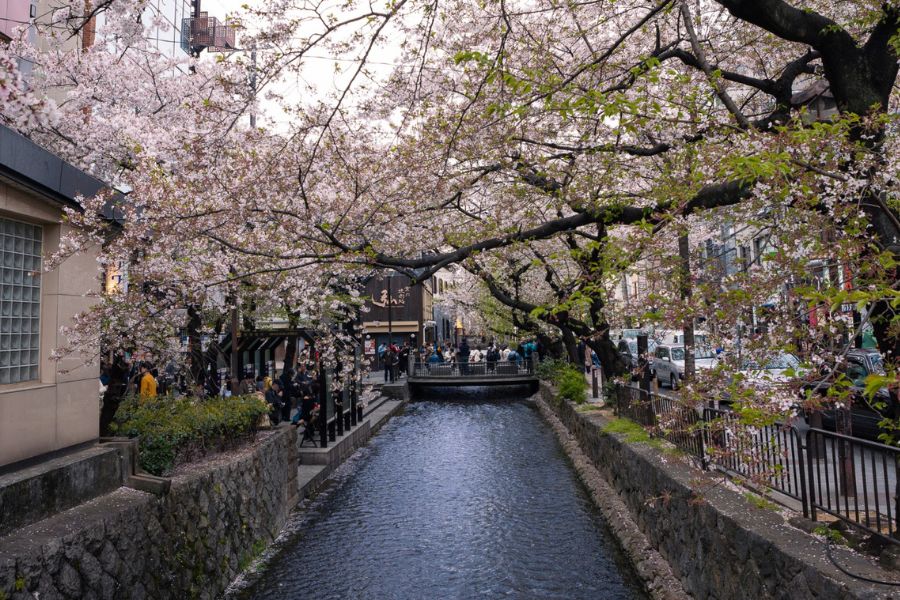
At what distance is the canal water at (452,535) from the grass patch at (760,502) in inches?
89.1

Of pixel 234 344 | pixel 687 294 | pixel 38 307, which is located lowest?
pixel 234 344

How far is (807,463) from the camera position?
582 centimetres

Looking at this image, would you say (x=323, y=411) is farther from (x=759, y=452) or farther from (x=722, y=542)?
(x=759, y=452)

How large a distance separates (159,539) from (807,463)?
21.0 ft

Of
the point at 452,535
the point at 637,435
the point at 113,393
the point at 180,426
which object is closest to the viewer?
the point at 180,426

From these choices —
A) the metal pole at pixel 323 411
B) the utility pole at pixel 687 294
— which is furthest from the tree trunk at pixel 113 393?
the utility pole at pixel 687 294

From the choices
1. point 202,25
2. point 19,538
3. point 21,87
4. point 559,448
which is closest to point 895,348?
point 21,87

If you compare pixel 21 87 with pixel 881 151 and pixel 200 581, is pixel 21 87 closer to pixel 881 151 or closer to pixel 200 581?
pixel 200 581

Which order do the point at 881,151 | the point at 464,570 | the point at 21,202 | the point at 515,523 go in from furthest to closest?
the point at 515,523 → the point at 464,570 → the point at 21,202 → the point at 881,151

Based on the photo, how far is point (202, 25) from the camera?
2961 centimetres

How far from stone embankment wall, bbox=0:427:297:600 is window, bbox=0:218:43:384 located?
164 cm

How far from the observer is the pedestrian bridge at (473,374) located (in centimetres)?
3234

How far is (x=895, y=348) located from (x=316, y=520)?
29.8 feet

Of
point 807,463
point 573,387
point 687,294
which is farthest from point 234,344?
point 807,463
